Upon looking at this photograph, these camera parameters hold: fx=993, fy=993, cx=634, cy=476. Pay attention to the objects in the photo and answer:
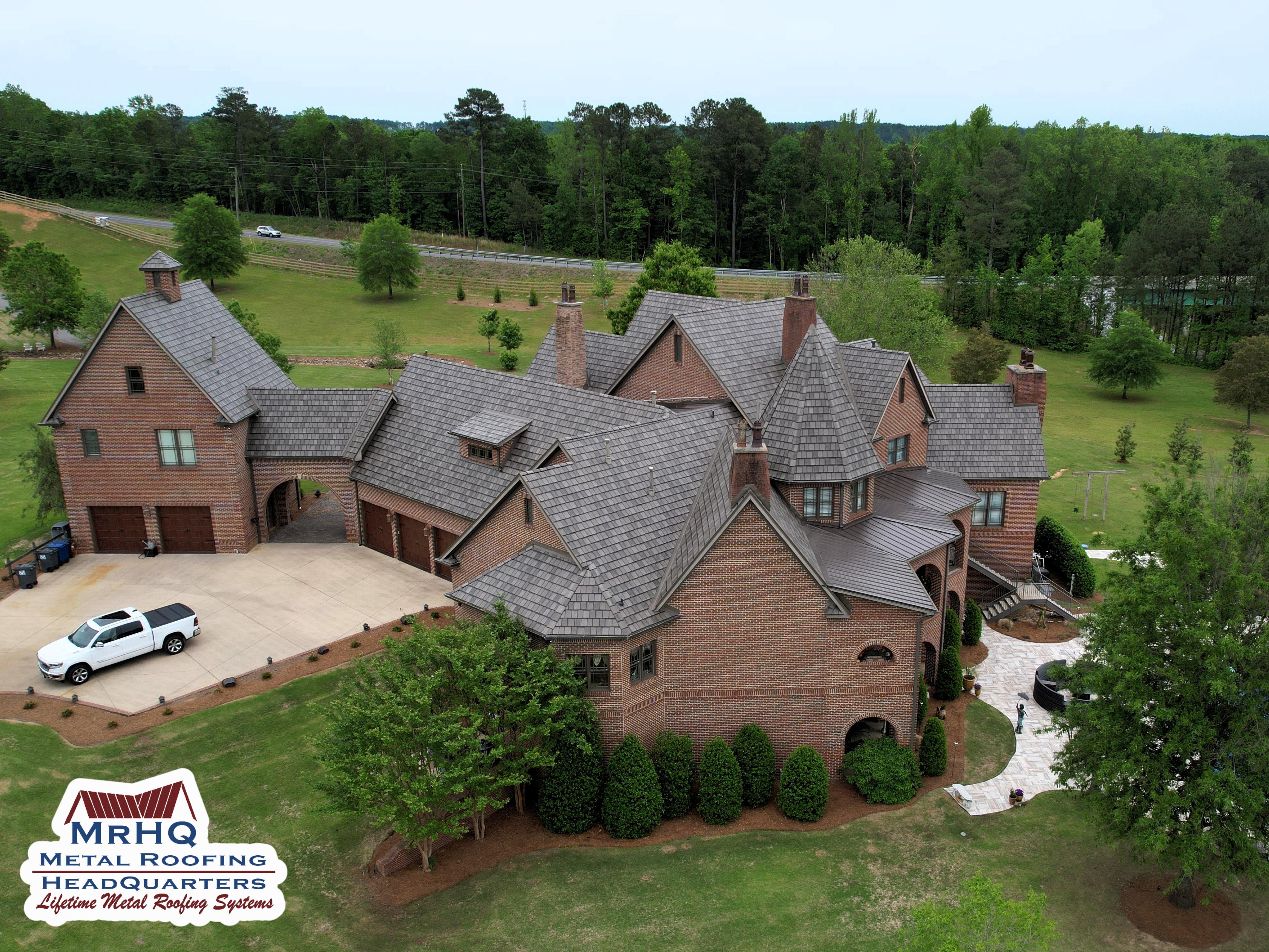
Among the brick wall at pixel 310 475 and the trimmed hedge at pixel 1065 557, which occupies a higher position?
the brick wall at pixel 310 475

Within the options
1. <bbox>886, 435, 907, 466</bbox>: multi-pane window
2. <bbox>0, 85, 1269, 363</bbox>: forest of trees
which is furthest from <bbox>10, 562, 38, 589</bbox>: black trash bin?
<bbox>0, 85, 1269, 363</bbox>: forest of trees

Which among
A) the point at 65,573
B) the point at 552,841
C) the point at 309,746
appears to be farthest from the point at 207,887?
the point at 65,573

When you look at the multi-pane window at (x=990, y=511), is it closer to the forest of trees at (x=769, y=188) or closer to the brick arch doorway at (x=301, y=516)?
the brick arch doorway at (x=301, y=516)

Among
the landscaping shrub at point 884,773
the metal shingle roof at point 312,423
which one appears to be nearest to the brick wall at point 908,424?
the landscaping shrub at point 884,773

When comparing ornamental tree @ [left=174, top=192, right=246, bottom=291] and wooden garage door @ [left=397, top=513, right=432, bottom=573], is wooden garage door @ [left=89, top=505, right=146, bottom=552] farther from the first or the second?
ornamental tree @ [left=174, top=192, right=246, bottom=291]

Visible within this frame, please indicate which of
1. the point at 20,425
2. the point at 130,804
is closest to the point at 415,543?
the point at 130,804

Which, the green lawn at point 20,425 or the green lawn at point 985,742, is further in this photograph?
the green lawn at point 20,425

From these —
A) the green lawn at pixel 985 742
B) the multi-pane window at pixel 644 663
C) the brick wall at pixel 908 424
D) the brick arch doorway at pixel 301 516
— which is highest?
the brick wall at pixel 908 424
